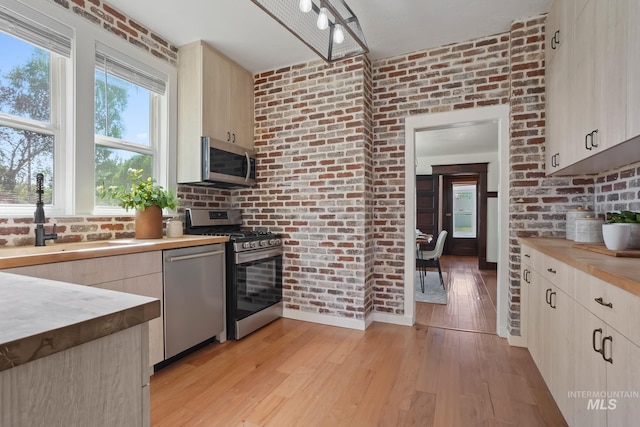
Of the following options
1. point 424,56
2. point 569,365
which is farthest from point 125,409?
point 424,56

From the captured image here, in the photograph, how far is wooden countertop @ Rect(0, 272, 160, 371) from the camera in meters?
0.48

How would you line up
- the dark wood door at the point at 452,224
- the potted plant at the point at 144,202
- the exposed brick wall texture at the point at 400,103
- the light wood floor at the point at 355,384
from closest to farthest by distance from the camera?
the light wood floor at the point at 355,384 → the potted plant at the point at 144,202 → the exposed brick wall texture at the point at 400,103 → the dark wood door at the point at 452,224

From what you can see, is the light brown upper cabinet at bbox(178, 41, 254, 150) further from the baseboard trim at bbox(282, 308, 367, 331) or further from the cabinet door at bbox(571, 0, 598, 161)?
the cabinet door at bbox(571, 0, 598, 161)

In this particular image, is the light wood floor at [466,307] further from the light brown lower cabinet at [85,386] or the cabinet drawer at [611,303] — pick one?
the light brown lower cabinet at [85,386]

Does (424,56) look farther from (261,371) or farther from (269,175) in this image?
(261,371)

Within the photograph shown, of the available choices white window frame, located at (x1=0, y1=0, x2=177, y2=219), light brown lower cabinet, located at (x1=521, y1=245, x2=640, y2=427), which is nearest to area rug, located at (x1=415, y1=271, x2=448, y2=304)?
light brown lower cabinet, located at (x1=521, y1=245, x2=640, y2=427)

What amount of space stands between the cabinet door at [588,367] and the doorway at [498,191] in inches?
57.1

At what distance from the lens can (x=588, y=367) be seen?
4.02 feet

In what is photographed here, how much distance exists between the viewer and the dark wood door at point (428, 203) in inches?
309

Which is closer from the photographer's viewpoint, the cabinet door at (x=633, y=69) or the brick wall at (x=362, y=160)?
the cabinet door at (x=633, y=69)

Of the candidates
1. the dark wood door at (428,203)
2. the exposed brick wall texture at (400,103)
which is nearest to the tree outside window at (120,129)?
the exposed brick wall texture at (400,103)

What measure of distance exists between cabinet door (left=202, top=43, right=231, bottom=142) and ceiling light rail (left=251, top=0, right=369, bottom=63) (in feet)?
3.89

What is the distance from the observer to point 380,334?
2.86 m

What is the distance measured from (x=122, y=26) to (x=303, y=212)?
2.21 metres
